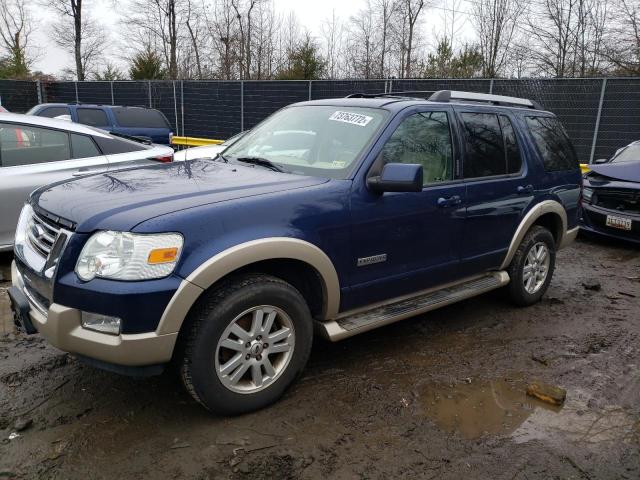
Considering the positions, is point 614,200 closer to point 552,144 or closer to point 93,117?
point 552,144

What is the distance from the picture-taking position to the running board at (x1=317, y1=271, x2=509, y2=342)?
3379mm

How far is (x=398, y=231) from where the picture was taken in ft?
11.7

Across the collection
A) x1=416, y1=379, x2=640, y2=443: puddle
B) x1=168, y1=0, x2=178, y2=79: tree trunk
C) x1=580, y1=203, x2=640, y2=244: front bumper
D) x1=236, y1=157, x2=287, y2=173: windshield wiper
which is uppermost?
x1=168, y1=0, x2=178, y2=79: tree trunk

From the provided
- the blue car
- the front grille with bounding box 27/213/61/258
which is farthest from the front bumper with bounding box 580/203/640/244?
the blue car

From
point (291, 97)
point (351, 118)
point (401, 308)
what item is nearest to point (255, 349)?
point (401, 308)

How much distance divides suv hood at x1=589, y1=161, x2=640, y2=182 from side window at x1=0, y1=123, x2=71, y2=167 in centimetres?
712

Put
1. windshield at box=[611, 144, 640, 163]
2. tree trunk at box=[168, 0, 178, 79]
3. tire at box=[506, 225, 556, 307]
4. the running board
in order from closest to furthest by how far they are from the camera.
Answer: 1. the running board
2. tire at box=[506, 225, 556, 307]
3. windshield at box=[611, 144, 640, 163]
4. tree trunk at box=[168, 0, 178, 79]

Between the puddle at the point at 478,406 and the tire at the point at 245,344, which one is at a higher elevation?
the tire at the point at 245,344

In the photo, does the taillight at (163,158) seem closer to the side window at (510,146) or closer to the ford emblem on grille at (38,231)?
the ford emblem on grille at (38,231)

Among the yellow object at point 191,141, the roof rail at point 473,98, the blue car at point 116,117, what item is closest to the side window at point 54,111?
the blue car at point 116,117

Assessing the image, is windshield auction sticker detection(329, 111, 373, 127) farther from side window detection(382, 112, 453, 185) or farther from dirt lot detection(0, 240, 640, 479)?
dirt lot detection(0, 240, 640, 479)

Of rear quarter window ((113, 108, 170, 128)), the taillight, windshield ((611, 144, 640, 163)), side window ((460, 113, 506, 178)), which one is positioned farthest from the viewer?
rear quarter window ((113, 108, 170, 128))

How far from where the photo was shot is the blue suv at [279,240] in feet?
8.59

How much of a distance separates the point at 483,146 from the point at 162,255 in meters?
2.83
